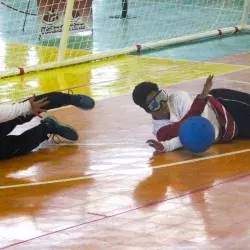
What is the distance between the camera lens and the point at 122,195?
5816mm

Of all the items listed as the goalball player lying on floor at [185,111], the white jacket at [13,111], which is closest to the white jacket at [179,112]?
the goalball player lying on floor at [185,111]

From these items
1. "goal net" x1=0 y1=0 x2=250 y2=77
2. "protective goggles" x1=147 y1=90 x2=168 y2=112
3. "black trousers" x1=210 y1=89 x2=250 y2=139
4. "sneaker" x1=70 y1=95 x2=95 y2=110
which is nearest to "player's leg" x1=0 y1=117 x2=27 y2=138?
"sneaker" x1=70 y1=95 x2=95 y2=110

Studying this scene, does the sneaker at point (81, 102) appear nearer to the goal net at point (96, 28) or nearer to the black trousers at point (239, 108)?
the black trousers at point (239, 108)

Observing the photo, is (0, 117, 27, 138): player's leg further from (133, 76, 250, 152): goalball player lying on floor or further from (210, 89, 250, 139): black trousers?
(210, 89, 250, 139): black trousers

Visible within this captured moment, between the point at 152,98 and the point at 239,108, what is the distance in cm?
80

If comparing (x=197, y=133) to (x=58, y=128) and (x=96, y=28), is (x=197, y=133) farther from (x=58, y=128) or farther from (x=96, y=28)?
(x=96, y=28)

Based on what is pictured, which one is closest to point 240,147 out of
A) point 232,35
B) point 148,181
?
point 148,181

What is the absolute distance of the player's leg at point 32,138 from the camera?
22.7 feet

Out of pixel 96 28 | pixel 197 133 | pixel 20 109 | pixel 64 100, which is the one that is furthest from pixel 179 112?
pixel 96 28

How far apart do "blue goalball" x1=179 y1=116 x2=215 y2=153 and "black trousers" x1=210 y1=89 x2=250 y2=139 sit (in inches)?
20.6

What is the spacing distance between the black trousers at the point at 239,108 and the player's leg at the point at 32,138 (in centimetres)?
137

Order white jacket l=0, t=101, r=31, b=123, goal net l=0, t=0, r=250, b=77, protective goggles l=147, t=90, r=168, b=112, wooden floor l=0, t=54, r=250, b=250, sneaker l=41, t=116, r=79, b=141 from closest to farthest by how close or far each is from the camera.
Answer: wooden floor l=0, t=54, r=250, b=250, white jacket l=0, t=101, r=31, b=123, protective goggles l=147, t=90, r=168, b=112, sneaker l=41, t=116, r=79, b=141, goal net l=0, t=0, r=250, b=77

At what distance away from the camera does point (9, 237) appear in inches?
197

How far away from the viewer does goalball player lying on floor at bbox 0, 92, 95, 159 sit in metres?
6.90
